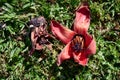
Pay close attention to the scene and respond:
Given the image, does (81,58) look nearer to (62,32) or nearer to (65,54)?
(65,54)

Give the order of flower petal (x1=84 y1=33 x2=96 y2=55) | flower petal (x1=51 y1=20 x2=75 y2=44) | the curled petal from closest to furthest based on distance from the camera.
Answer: flower petal (x1=84 y1=33 x2=96 y2=55) → flower petal (x1=51 y1=20 x2=75 y2=44) → the curled petal

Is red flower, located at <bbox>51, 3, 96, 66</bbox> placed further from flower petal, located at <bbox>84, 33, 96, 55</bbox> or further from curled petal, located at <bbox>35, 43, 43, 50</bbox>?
curled petal, located at <bbox>35, 43, 43, 50</bbox>

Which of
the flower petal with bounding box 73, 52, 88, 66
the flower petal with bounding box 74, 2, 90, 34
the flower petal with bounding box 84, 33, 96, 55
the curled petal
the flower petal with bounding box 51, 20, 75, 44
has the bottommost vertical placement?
the flower petal with bounding box 73, 52, 88, 66

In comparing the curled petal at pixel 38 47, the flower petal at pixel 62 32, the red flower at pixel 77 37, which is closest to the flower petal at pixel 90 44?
the red flower at pixel 77 37

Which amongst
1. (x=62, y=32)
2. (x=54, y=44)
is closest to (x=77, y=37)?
(x=62, y=32)

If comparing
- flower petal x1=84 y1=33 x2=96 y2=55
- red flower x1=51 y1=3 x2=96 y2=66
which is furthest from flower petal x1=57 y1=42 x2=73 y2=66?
flower petal x1=84 y1=33 x2=96 y2=55

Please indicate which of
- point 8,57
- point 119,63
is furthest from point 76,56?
point 8,57
